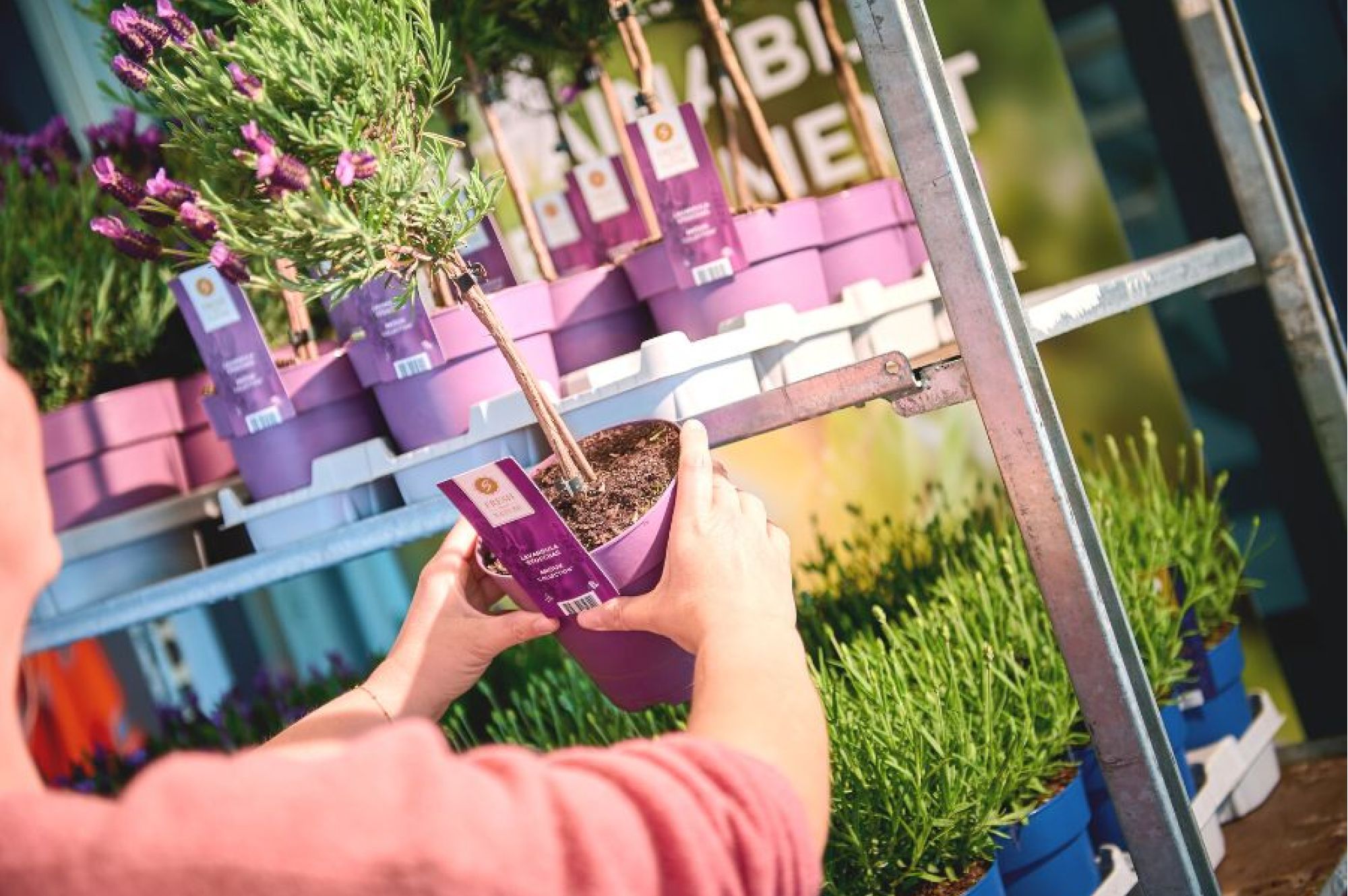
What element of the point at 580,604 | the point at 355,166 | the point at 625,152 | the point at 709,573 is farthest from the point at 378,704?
the point at 625,152

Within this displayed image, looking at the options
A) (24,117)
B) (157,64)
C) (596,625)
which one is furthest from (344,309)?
(24,117)

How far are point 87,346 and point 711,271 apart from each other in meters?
0.80

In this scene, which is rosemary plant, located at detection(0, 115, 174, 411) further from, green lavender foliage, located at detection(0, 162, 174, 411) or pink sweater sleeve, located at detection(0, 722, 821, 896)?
pink sweater sleeve, located at detection(0, 722, 821, 896)

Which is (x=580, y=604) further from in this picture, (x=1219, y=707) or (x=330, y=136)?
(x=1219, y=707)

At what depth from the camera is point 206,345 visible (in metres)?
1.30

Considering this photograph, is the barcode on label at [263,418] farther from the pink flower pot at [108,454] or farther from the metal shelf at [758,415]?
the pink flower pot at [108,454]

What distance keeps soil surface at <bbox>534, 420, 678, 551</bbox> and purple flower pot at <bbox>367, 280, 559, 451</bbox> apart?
0.61ft

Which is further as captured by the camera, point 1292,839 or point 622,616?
point 1292,839

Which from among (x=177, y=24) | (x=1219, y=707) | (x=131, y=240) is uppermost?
(x=177, y=24)

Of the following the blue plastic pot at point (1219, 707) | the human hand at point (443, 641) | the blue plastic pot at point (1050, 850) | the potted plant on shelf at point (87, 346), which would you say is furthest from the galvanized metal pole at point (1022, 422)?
the potted plant on shelf at point (87, 346)

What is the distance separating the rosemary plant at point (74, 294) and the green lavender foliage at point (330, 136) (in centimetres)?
56

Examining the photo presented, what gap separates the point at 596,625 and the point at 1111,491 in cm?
93

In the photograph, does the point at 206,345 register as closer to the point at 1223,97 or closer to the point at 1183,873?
the point at 1183,873

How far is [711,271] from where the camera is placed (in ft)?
4.09
